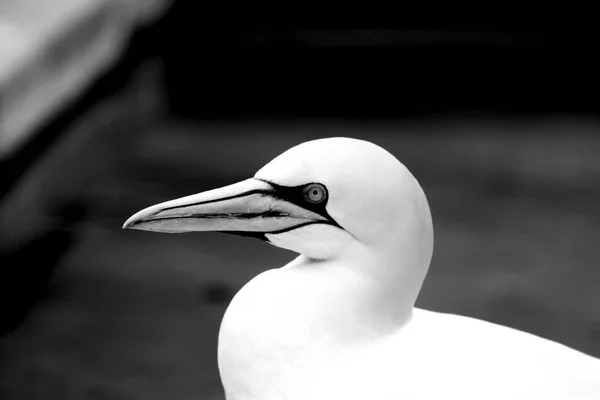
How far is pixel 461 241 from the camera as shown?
12.3 ft

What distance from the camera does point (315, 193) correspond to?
1.48 m

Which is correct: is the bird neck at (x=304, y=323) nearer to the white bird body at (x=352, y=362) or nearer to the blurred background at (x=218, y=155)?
the white bird body at (x=352, y=362)

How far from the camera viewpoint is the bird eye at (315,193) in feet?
4.84

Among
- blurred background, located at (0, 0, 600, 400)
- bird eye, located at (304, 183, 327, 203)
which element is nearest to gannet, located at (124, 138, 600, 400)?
bird eye, located at (304, 183, 327, 203)

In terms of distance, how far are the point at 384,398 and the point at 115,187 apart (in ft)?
9.47

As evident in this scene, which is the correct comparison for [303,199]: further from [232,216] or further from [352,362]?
[352,362]

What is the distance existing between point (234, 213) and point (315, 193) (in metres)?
0.14

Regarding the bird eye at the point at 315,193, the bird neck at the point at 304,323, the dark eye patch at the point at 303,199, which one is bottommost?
the bird neck at the point at 304,323

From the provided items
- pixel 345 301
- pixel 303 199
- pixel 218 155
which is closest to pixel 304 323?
pixel 345 301

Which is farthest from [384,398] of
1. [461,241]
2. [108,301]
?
[461,241]

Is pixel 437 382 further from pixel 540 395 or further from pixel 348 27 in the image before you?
pixel 348 27

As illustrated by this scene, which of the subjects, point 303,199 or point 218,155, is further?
point 218,155

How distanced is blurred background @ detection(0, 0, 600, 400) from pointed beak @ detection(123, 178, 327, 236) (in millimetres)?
1323

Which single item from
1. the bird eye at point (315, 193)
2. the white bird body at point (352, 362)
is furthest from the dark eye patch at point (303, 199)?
the white bird body at point (352, 362)
